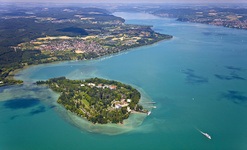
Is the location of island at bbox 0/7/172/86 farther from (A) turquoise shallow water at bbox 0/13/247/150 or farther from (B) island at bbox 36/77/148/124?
(B) island at bbox 36/77/148/124

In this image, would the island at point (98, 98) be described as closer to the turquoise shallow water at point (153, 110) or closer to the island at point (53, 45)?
the turquoise shallow water at point (153, 110)

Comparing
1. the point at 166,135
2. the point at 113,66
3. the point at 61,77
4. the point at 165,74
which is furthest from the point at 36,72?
the point at 166,135

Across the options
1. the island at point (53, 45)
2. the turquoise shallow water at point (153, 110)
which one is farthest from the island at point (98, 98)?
the island at point (53, 45)

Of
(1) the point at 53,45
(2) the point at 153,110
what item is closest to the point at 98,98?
(2) the point at 153,110

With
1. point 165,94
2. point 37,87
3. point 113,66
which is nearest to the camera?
point 165,94

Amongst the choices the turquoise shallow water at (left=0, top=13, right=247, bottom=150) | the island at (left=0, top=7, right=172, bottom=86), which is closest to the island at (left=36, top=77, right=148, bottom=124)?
the turquoise shallow water at (left=0, top=13, right=247, bottom=150)

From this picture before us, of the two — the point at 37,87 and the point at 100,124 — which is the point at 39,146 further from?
the point at 37,87

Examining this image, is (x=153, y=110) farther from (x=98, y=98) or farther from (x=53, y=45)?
(x=53, y=45)
